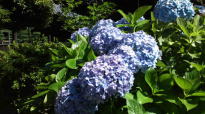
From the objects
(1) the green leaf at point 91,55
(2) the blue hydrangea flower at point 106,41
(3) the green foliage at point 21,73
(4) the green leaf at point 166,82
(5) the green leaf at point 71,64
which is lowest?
(3) the green foliage at point 21,73

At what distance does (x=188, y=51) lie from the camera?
8.27 ft

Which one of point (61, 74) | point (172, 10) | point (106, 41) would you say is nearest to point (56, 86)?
point (61, 74)

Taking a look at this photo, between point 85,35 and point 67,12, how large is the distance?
435 cm

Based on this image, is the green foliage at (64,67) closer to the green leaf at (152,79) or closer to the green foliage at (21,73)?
the green leaf at (152,79)

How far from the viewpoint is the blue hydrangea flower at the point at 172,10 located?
8.79ft

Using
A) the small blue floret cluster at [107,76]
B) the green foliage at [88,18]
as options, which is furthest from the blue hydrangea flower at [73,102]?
the green foliage at [88,18]

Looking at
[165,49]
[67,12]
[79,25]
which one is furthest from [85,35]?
[67,12]

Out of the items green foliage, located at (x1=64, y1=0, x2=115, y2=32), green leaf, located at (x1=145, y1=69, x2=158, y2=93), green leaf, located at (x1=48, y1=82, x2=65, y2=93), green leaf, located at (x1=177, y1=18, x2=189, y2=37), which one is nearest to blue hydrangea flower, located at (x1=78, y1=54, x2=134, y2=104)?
green leaf, located at (x1=145, y1=69, x2=158, y2=93)

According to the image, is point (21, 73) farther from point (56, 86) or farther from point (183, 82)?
point (183, 82)

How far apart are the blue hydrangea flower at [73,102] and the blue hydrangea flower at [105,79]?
6cm

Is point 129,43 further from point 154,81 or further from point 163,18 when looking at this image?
point 163,18

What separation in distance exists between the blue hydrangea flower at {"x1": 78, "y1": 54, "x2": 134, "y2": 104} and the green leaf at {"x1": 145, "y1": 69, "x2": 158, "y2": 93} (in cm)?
16

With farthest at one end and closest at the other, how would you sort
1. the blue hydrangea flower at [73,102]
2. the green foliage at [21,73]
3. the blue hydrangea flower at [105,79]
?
the green foliage at [21,73] → the blue hydrangea flower at [73,102] → the blue hydrangea flower at [105,79]

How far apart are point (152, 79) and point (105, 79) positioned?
33 centimetres
